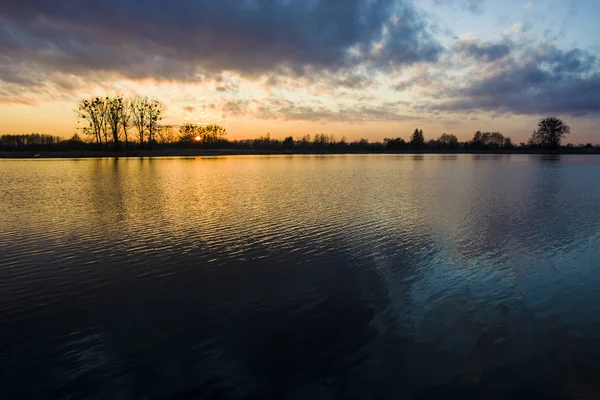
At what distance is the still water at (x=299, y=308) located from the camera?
6852 millimetres

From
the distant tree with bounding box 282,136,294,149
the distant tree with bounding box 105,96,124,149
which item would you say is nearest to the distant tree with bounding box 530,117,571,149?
the distant tree with bounding box 282,136,294,149

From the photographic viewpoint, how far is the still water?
22.5 feet

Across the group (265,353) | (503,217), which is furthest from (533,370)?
(503,217)

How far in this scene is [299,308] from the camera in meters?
9.82

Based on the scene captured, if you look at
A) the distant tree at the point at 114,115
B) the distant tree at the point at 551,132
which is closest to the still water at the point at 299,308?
the distant tree at the point at 114,115

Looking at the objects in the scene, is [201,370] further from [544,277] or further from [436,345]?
[544,277]

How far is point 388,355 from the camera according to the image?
764 cm

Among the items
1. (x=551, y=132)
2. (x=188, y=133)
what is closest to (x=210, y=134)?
(x=188, y=133)

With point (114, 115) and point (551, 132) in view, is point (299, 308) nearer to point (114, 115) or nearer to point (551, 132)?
point (114, 115)

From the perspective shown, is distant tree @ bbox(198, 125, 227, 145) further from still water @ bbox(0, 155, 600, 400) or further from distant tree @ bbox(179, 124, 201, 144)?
still water @ bbox(0, 155, 600, 400)

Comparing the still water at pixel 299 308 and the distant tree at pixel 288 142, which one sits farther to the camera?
the distant tree at pixel 288 142

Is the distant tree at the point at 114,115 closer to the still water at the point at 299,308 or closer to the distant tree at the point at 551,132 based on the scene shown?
the still water at the point at 299,308

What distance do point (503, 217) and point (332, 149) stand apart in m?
169

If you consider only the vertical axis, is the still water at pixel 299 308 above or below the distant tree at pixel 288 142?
below
